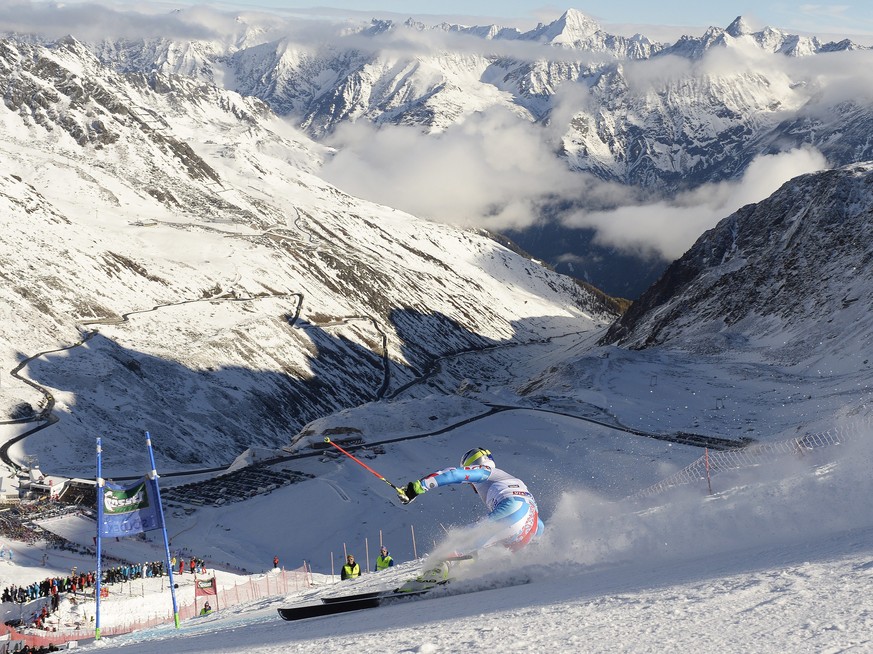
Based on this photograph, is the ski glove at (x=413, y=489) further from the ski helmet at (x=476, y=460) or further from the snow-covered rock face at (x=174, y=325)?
the snow-covered rock face at (x=174, y=325)

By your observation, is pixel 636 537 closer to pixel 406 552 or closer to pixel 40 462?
pixel 406 552

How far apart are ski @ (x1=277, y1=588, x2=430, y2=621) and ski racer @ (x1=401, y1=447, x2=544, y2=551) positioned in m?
1.96

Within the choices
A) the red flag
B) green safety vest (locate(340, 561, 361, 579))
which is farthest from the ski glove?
the red flag

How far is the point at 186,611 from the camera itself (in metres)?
31.6

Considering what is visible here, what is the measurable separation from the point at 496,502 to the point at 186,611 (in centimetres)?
1567

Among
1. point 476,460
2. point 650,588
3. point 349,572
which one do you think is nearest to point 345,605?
point 476,460

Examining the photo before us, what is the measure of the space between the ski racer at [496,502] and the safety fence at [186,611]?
10924 mm

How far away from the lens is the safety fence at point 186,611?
2752 cm

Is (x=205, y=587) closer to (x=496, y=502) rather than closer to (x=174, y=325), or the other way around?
(x=496, y=502)

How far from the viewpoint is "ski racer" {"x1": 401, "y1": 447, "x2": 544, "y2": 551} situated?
20312 mm

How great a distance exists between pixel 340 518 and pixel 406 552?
18.8 ft

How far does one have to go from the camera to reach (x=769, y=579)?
43.8 feet

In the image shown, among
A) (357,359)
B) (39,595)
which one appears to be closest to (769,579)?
(39,595)

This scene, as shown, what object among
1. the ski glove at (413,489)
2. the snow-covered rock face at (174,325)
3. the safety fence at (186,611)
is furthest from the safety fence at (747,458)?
the snow-covered rock face at (174,325)
